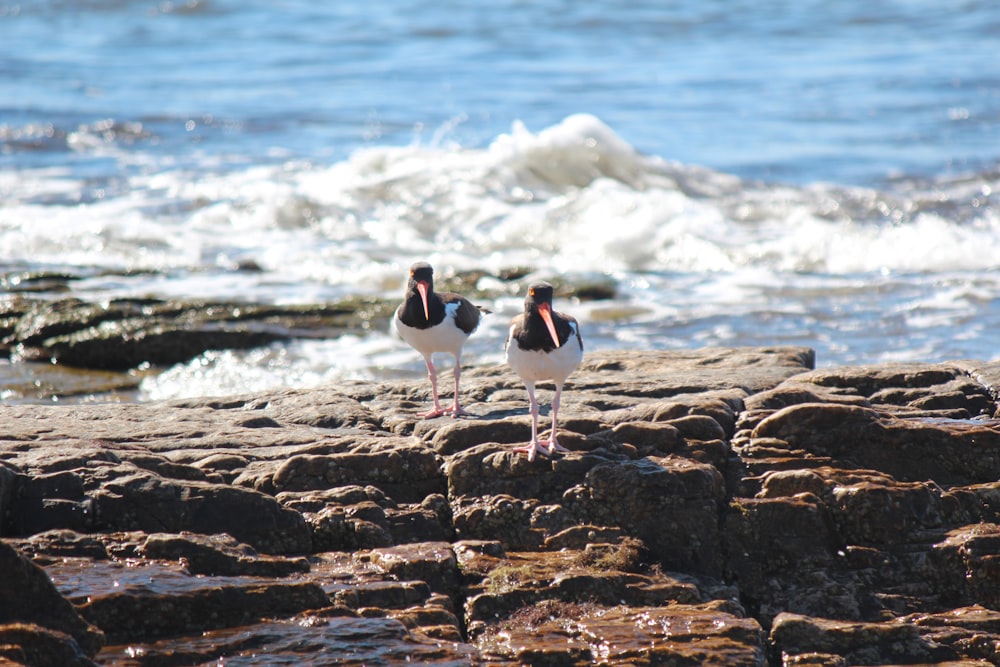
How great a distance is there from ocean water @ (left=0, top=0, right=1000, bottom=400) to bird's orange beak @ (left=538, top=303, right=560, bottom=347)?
3.96 m

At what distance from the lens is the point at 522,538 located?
4613 millimetres

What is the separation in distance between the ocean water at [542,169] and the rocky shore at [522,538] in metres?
3.95

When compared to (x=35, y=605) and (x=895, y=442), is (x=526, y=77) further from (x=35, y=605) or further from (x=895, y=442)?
(x=35, y=605)

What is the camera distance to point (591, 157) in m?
17.2

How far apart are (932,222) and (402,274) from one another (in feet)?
21.9

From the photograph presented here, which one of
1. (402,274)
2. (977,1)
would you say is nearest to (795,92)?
(977,1)

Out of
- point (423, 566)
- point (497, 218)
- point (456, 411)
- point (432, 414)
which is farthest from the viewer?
point (497, 218)

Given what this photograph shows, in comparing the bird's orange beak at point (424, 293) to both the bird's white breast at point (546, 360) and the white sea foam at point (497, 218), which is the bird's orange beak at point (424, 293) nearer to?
the bird's white breast at point (546, 360)

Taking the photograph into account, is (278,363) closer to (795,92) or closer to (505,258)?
(505,258)

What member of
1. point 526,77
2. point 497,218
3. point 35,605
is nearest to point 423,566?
point 35,605

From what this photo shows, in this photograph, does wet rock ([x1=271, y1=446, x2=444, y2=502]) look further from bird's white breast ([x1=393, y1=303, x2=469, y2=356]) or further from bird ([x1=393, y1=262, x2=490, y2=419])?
bird's white breast ([x1=393, y1=303, x2=469, y2=356])

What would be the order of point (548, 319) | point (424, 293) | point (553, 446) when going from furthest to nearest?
point (424, 293) → point (548, 319) → point (553, 446)

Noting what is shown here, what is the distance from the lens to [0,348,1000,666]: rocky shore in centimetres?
388

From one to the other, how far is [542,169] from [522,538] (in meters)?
12.8
